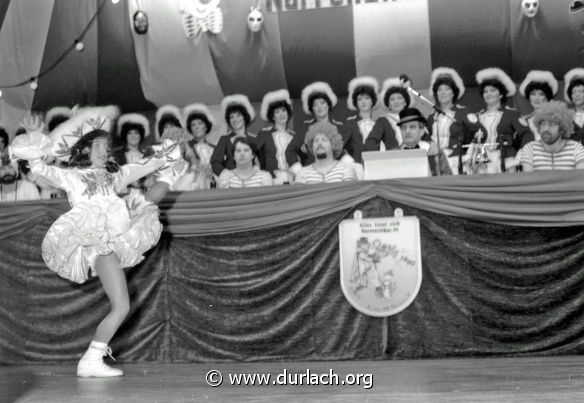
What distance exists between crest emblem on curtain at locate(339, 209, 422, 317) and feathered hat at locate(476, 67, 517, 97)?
130 inches

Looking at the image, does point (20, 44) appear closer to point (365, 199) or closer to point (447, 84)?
point (447, 84)

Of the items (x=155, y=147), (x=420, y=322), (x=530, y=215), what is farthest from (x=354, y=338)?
(x=155, y=147)

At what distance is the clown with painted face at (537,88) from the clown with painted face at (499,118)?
131 millimetres

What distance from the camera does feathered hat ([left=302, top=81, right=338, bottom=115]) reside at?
8586mm

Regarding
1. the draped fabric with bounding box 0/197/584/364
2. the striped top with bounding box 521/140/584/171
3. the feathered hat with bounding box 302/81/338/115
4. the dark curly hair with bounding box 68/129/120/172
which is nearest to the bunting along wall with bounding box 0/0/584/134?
the feathered hat with bounding box 302/81/338/115

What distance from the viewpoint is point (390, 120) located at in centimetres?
800

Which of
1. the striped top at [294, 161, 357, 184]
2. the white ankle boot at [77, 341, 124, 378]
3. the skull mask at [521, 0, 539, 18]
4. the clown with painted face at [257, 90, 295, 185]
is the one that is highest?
the skull mask at [521, 0, 539, 18]

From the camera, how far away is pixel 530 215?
5.23 metres

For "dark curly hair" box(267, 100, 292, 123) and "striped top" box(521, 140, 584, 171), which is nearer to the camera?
"striped top" box(521, 140, 584, 171)

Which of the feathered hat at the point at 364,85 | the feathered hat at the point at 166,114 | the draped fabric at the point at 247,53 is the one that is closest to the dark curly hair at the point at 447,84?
the feathered hat at the point at 364,85

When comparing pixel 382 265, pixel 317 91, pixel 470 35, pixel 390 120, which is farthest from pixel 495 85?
pixel 382 265

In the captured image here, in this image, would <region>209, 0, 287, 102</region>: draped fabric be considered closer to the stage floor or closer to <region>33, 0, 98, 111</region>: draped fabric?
<region>33, 0, 98, 111</region>: draped fabric

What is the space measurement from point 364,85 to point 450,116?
1.20 meters

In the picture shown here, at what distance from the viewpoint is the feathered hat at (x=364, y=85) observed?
849 cm
